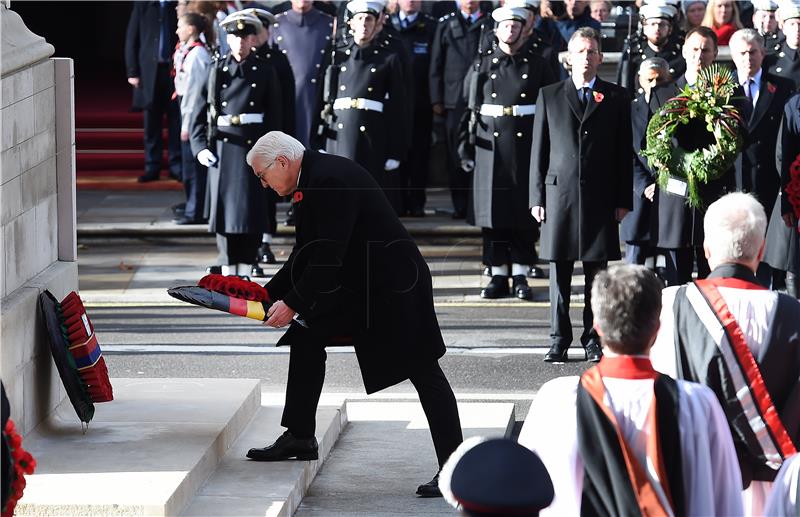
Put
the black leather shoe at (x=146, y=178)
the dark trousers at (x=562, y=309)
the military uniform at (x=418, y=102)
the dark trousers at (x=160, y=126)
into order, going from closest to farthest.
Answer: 1. the dark trousers at (x=562, y=309)
2. the military uniform at (x=418, y=102)
3. the dark trousers at (x=160, y=126)
4. the black leather shoe at (x=146, y=178)

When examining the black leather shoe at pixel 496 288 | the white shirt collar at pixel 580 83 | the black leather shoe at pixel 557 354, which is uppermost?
the white shirt collar at pixel 580 83

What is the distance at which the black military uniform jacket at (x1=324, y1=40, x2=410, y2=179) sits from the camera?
477 inches

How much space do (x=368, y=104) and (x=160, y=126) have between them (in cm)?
394

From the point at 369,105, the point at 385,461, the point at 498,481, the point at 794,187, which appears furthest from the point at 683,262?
the point at 498,481

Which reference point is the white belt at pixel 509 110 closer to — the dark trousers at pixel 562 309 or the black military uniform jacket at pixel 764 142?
the black military uniform jacket at pixel 764 142

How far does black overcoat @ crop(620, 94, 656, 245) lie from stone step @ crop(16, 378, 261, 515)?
13.0 ft

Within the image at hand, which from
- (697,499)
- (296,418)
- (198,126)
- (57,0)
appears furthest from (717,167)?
(57,0)

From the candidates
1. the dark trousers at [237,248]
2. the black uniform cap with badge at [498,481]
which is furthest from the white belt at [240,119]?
the black uniform cap with badge at [498,481]

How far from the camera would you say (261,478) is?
6387mm

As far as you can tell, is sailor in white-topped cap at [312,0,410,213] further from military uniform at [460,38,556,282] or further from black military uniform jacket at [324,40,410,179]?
military uniform at [460,38,556,282]

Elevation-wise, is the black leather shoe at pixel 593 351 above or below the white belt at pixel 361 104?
below

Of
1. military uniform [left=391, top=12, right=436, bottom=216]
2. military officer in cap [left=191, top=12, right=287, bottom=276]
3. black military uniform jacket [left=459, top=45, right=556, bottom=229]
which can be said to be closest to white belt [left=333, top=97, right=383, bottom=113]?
military officer in cap [left=191, top=12, right=287, bottom=276]

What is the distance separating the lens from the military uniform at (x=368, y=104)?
12.1m

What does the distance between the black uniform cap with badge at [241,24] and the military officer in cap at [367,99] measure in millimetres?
929
